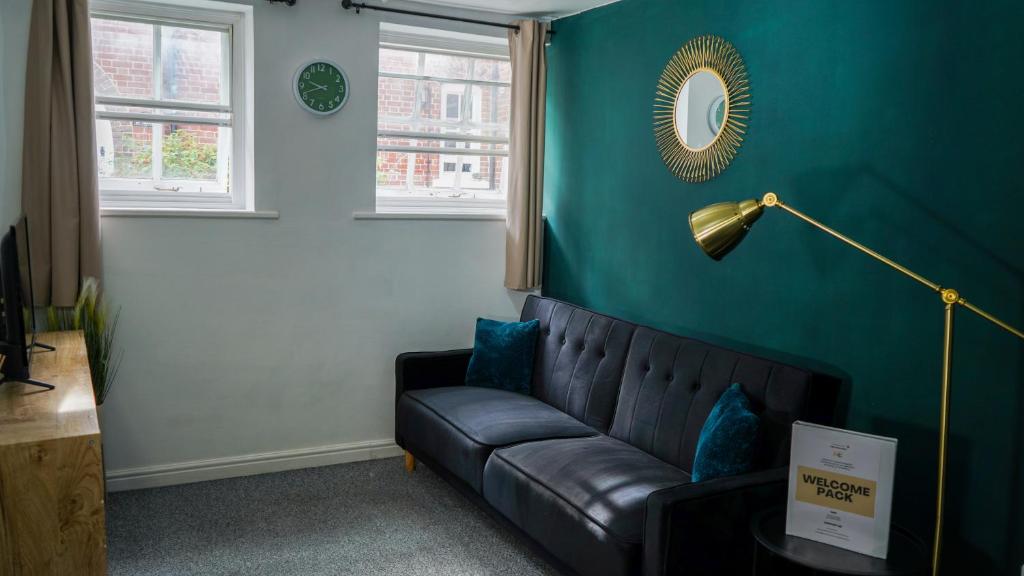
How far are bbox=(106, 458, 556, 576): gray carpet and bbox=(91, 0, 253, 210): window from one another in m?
1.33

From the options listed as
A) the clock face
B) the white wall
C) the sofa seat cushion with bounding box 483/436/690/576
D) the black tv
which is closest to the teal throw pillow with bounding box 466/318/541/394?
the white wall

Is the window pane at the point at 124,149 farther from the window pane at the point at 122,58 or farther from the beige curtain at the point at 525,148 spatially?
the beige curtain at the point at 525,148

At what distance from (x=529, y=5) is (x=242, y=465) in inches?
103

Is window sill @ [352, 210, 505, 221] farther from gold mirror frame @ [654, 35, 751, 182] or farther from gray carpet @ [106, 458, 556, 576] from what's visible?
gray carpet @ [106, 458, 556, 576]

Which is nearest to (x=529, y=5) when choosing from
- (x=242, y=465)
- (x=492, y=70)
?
(x=492, y=70)

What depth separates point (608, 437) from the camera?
3467 mm

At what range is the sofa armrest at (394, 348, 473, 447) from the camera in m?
4.09

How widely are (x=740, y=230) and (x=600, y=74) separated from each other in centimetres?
196

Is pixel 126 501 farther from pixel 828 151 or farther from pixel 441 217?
pixel 828 151

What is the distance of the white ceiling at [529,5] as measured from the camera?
4.13 m

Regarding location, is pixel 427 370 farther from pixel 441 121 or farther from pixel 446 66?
pixel 446 66

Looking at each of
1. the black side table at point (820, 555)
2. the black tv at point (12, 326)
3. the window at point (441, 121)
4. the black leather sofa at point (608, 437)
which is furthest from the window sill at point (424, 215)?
the black side table at point (820, 555)

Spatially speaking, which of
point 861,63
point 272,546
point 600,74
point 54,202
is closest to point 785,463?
point 861,63

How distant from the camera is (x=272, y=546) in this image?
130 inches
